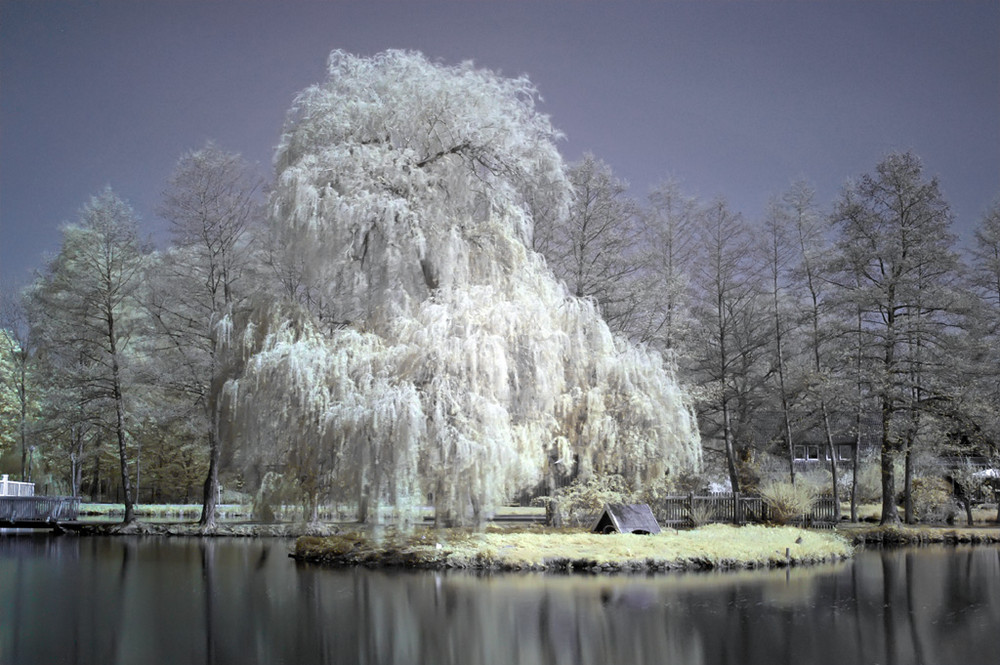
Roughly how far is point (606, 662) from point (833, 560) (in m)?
10.8

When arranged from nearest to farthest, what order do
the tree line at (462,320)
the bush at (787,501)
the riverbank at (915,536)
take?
the tree line at (462,320) < the riverbank at (915,536) < the bush at (787,501)

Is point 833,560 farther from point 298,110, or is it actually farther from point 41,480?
point 41,480

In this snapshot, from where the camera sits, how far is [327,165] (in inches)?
681

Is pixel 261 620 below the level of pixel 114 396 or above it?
below

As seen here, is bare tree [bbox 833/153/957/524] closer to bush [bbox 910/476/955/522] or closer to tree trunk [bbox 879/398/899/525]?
tree trunk [bbox 879/398/899/525]

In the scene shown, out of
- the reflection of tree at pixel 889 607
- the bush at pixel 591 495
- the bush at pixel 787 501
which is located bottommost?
the reflection of tree at pixel 889 607

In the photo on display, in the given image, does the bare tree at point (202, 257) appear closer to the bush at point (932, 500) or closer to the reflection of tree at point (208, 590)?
the reflection of tree at point (208, 590)

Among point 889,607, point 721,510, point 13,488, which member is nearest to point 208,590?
point 889,607

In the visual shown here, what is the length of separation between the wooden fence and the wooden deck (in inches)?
680

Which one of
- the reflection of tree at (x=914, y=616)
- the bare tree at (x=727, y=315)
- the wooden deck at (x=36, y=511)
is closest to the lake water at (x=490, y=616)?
the reflection of tree at (x=914, y=616)

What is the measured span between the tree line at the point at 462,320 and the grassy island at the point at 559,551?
3.24 feet

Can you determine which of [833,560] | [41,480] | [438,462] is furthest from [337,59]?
[41,480]

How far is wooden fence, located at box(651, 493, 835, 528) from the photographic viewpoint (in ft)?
76.0

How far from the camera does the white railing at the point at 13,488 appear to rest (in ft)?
87.0
